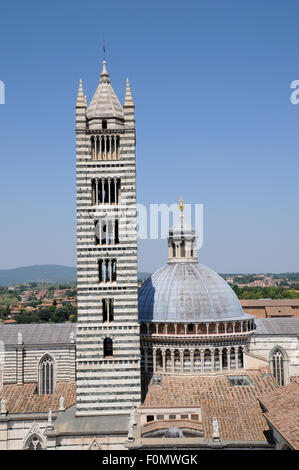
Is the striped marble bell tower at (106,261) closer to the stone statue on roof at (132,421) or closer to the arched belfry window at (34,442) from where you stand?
the stone statue on roof at (132,421)

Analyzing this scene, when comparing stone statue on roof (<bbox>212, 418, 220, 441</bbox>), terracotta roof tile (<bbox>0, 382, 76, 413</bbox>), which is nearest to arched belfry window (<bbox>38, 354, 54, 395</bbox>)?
terracotta roof tile (<bbox>0, 382, 76, 413</bbox>)

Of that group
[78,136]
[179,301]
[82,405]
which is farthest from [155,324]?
[78,136]

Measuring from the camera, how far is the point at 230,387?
3719 cm

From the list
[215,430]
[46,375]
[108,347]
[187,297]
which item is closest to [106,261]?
[108,347]

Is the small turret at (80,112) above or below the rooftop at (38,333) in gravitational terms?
above

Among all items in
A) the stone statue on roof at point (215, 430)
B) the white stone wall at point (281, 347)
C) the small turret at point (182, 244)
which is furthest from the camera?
the white stone wall at point (281, 347)

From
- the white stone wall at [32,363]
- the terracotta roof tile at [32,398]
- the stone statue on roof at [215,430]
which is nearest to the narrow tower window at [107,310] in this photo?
the terracotta roof tile at [32,398]

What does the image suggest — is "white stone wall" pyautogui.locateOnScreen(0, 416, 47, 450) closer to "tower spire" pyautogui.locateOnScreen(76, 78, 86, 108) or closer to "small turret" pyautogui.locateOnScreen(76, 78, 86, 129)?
"small turret" pyautogui.locateOnScreen(76, 78, 86, 129)

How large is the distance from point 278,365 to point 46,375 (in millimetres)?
18957

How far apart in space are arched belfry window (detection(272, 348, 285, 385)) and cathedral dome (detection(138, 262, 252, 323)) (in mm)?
6412

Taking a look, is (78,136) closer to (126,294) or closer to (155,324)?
(126,294)

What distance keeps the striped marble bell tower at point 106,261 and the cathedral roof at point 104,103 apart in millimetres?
66

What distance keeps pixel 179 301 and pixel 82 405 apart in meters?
10.3

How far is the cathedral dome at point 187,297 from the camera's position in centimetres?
3988
